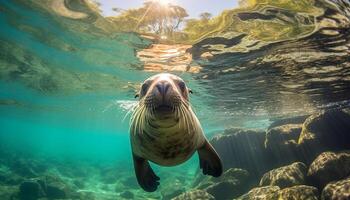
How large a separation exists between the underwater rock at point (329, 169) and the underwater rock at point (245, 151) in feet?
17.7

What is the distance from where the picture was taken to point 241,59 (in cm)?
1266

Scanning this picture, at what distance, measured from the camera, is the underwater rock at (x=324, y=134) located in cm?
1453

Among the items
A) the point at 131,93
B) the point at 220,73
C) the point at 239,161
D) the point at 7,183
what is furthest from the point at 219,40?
the point at 7,183

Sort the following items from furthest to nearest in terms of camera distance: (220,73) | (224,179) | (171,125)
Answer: (224,179) < (220,73) < (171,125)

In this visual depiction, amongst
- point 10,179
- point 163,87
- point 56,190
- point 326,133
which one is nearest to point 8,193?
point 56,190

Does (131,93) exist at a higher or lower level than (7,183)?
higher

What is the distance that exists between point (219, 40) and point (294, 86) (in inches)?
295

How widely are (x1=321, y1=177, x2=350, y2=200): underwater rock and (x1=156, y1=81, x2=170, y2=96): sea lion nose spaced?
290 inches

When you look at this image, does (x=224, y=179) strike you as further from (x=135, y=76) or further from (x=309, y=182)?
(x=135, y=76)

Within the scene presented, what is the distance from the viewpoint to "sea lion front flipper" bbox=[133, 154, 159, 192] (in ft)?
18.3

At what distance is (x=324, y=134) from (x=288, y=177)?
4981 mm

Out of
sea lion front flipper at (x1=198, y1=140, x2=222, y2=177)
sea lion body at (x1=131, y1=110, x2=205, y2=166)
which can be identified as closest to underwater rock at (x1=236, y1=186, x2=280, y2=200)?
sea lion front flipper at (x1=198, y1=140, x2=222, y2=177)

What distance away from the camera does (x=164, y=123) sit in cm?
366

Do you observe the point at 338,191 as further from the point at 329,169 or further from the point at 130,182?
the point at 130,182
